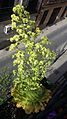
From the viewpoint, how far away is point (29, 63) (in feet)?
33.0

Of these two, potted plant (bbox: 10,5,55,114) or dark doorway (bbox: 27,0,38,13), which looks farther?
dark doorway (bbox: 27,0,38,13)

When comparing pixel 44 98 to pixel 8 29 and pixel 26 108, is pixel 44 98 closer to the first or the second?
pixel 26 108

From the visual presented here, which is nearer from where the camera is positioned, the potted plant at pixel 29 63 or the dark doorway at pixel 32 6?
the potted plant at pixel 29 63

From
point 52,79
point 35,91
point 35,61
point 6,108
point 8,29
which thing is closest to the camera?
point 35,61

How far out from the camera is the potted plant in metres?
9.32

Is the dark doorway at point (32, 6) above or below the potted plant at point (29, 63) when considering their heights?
above

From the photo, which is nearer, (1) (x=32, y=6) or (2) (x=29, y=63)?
(2) (x=29, y=63)

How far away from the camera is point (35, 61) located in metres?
9.30

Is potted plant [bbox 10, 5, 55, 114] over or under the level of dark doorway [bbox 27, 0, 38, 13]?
under

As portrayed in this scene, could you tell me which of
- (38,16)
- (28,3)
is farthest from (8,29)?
(38,16)

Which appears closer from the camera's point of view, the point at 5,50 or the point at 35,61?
the point at 35,61

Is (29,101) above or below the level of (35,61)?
below

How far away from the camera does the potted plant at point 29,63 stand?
9.32 metres

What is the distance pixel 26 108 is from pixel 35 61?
8.20 ft
